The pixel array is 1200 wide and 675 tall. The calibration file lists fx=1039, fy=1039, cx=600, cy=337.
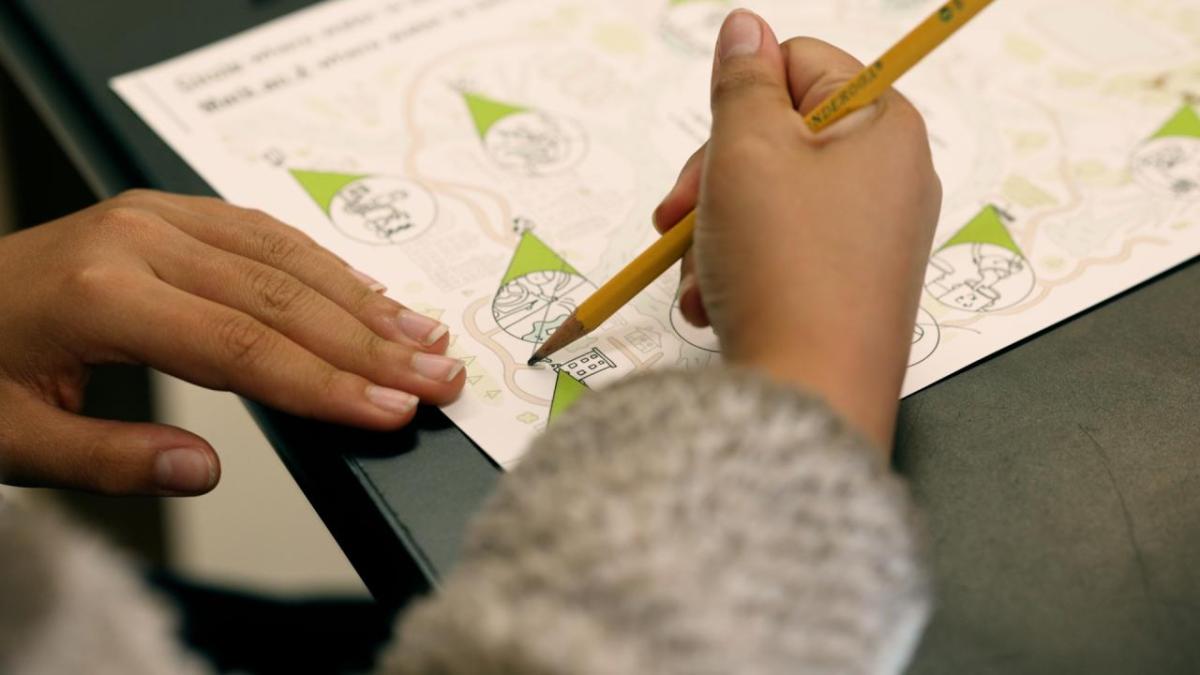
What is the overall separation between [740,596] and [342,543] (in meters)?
0.21

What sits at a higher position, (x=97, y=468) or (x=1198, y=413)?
(x=97, y=468)

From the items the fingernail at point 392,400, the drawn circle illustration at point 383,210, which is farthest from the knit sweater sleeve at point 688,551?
the drawn circle illustration at point 383,210

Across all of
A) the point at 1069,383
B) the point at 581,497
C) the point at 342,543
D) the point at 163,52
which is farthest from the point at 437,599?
the point at 163,52

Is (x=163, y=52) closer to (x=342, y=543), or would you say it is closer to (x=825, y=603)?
(x=342, y=543)

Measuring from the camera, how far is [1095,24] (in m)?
Answer: 0.58

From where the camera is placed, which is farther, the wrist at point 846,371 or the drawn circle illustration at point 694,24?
the drawn circle illustration at point 694,24

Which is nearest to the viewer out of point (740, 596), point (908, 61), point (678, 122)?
point (740, 596)

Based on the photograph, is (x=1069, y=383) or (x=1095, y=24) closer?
(x=1069, y=383)

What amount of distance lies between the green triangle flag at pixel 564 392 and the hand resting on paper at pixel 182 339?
0.13 ft

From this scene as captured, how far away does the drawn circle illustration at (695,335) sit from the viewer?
1.44ft

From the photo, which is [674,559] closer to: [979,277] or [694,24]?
[979,277]

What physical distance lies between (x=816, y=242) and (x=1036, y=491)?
0.42ft

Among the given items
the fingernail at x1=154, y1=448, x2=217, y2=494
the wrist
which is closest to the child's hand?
the wrist

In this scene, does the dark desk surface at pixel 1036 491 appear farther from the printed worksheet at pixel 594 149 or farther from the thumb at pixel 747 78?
the thumb at pixel 747 78
